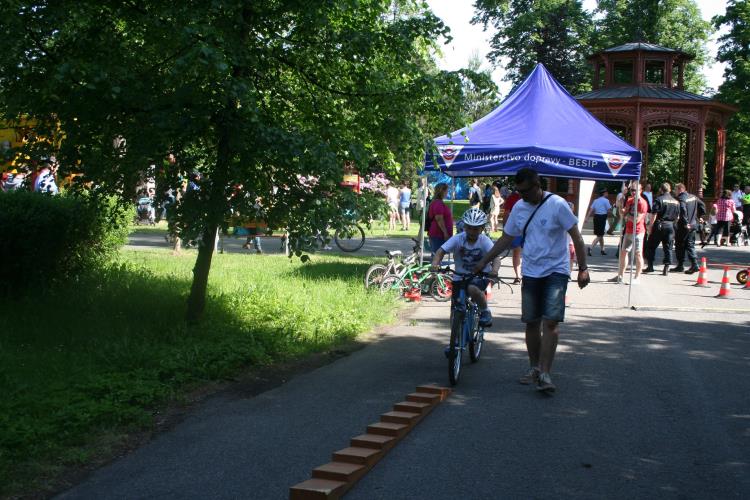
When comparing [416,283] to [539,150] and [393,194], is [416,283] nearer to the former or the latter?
[539,150]

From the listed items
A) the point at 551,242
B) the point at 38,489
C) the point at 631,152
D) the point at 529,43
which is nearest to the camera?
the point at 38,489

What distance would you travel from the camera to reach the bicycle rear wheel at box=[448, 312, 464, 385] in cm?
735

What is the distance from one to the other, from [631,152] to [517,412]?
8329mm

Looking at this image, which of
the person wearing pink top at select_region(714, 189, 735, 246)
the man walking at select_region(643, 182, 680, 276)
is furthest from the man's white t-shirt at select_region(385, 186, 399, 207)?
the man walking at select_region(643, 182, 680, 276)

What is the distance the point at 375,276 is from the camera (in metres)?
13.5

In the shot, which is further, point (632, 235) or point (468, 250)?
point (632, 235)

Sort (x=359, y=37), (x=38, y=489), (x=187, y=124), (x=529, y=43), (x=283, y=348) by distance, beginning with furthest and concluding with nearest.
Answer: (x=529, y=43)
(x=283, y=348)
(x=359, y=37)
(x=187, y=124)
(x=38, y=489)

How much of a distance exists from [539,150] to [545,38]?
40828 millimetres

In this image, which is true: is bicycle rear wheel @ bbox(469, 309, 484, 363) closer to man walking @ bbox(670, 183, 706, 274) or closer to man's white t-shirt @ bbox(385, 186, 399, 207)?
man walking @ bbox(670, 183, 706, 274)

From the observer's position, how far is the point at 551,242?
23.5 ft

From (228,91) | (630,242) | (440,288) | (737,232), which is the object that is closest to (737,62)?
(737,232)

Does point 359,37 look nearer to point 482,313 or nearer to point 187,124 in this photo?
point 187,124

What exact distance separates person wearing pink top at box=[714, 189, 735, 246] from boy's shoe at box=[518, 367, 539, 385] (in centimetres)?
2076

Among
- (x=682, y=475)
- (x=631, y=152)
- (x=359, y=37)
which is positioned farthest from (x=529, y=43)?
(x=682, y=475)
